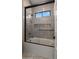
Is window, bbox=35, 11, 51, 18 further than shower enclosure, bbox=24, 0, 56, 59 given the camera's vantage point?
Yes

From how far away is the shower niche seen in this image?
2.92 m

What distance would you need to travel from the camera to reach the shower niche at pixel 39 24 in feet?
9.58

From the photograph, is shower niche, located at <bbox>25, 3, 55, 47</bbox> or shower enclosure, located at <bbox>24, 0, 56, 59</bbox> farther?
shower niche, located at <bbox>25, 3, 55, 47</bbox>

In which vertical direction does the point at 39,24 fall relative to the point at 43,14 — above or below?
below

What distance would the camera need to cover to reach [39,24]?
3.46 m

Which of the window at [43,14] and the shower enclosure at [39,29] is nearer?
the shower enclosure at [39,29]

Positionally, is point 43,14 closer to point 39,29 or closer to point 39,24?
point 39,24

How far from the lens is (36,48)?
3193 mm

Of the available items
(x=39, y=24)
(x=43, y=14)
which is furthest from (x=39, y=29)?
(x=43, y=14)

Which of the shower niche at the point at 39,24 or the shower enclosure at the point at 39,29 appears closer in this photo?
the shower enclosure at the point at 39,29
